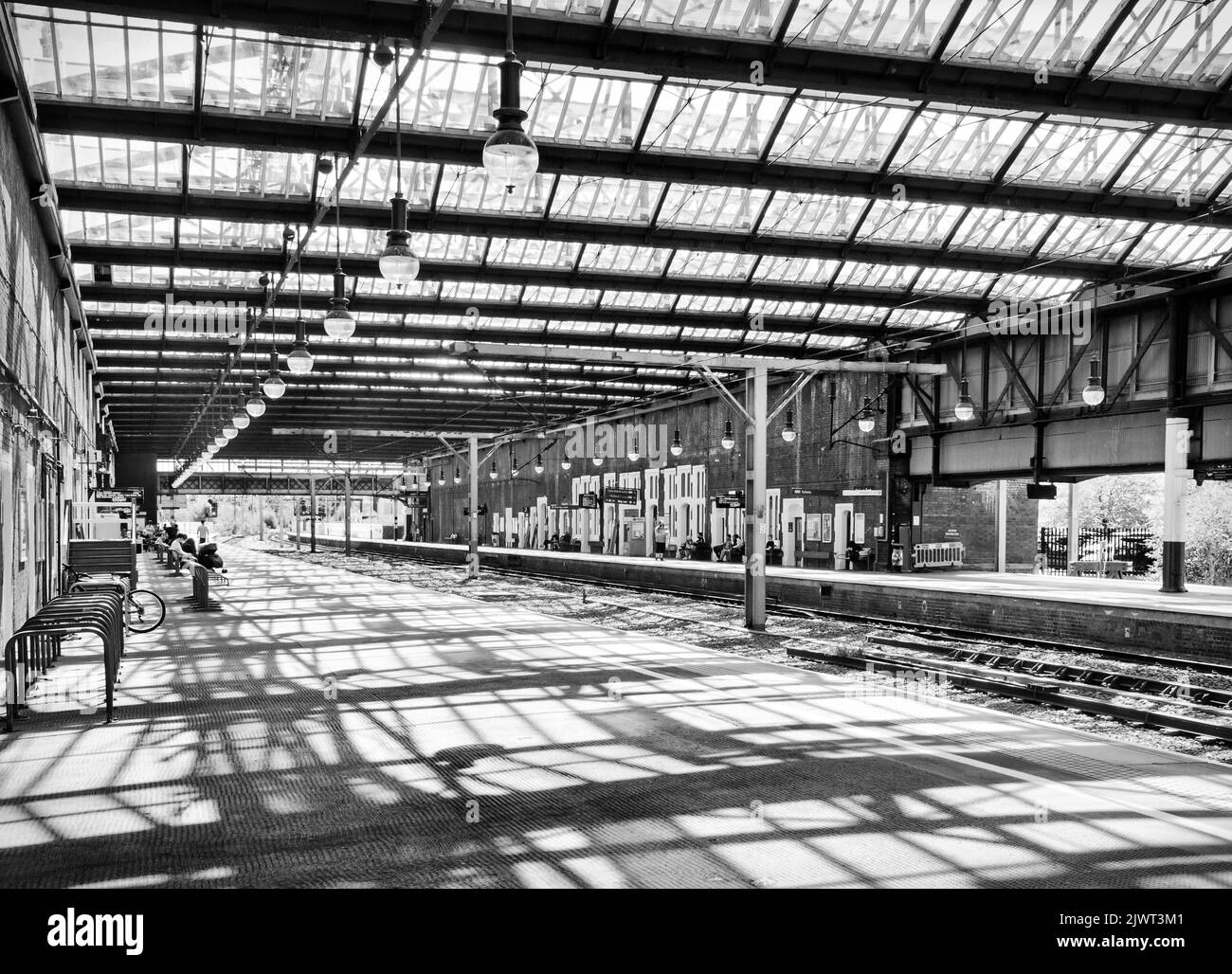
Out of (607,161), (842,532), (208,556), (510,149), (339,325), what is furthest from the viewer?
(842,532)

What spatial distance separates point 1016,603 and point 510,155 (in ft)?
53.4

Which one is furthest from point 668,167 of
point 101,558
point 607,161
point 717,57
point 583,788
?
point 101,558

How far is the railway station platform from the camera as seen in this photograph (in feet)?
52.3

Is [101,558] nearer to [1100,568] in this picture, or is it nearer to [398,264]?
[398,264]

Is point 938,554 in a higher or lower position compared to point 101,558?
lower

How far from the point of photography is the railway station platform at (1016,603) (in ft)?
52.3

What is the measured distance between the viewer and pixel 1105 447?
2292 centimetres

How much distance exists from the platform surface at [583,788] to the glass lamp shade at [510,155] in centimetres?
434

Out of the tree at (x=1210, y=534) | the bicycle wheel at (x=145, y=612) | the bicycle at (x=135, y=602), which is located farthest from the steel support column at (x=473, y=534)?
the tree at (x=1210, y=534)

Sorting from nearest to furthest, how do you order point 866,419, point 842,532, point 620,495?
point 866,419 < point 842,532 < point 620,495

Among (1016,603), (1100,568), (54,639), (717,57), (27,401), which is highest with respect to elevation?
(717,57)

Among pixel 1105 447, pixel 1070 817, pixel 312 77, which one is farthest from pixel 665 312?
pixel 1070 817

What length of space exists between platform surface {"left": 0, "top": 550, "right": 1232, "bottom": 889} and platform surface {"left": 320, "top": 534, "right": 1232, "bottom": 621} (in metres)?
8.68

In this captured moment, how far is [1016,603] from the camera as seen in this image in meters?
19.2
